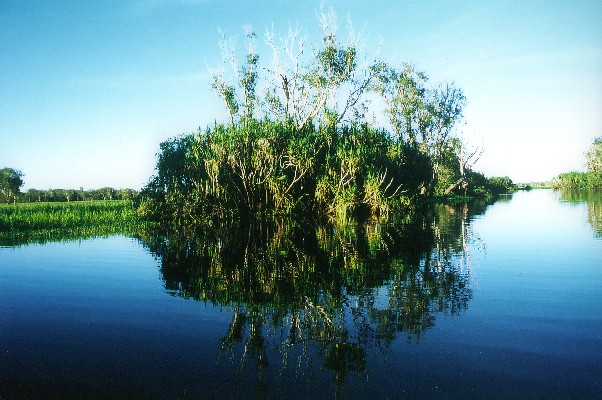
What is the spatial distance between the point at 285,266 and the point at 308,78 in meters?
30.3

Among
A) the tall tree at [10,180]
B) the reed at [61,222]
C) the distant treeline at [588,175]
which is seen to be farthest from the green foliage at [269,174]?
the distant treeline at [588,175]

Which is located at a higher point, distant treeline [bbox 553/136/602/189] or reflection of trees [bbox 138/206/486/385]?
distant treeline [bbox 553/136/602/189]

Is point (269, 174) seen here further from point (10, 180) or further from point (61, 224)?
point (10, 180)

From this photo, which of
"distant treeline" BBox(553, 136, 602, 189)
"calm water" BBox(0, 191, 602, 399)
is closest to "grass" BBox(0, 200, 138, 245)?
"calm water" BBox(0, 191, 602, 399)

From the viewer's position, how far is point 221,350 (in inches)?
216

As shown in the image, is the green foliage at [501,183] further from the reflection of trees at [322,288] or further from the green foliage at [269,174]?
the reflection of trees at [322,288]

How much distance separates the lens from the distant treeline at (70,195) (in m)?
72.2

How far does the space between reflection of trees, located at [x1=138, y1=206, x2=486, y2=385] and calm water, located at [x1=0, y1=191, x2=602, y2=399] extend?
4 cm

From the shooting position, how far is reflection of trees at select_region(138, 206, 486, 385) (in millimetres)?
5633

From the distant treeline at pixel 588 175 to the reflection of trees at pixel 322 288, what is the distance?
10103cm

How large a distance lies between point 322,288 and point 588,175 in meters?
113

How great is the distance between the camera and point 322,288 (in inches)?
341

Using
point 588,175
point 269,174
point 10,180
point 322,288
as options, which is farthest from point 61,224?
point 588,175

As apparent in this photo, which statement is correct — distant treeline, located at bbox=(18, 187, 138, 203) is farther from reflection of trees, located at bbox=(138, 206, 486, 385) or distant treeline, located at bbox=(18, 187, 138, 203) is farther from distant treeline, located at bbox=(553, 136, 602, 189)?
distant treeline, located at bbox=(553, 136, 602, 189)
